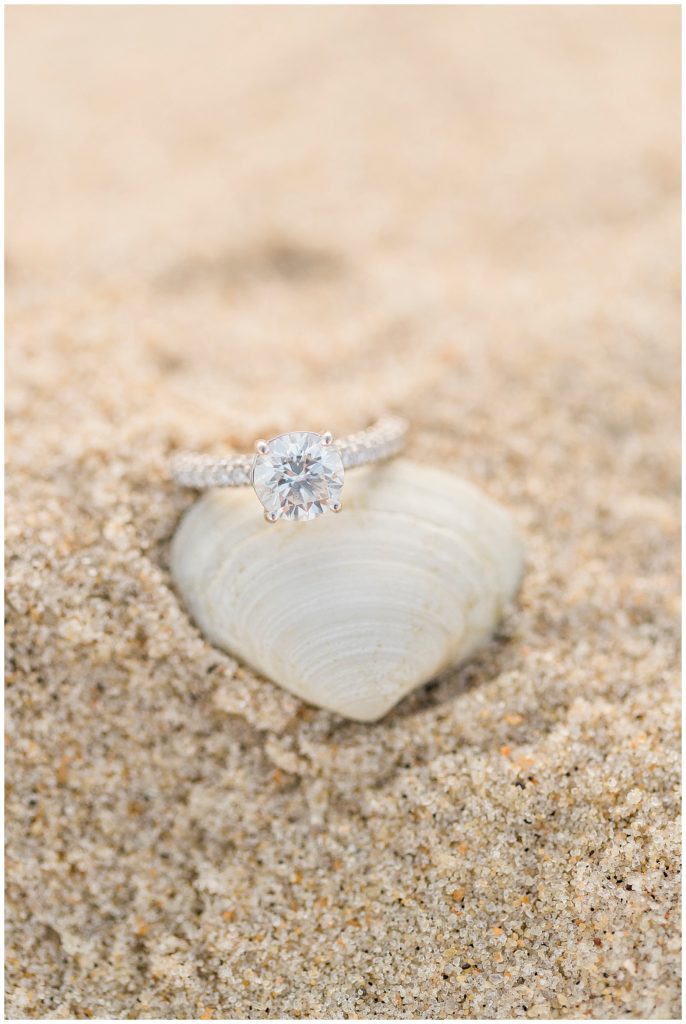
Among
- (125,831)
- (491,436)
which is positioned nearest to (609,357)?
(491,436)

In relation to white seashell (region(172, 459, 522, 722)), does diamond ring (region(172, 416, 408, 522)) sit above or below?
above

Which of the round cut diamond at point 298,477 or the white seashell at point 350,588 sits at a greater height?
the round cut diamond at point 298,477

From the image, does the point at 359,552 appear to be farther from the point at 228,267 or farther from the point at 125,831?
the point at 228,267

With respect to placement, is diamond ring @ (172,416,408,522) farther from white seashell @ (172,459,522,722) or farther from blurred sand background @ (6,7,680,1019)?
blurred sand background @ (6,7,680,1019)

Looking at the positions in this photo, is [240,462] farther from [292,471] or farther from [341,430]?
[341,430]

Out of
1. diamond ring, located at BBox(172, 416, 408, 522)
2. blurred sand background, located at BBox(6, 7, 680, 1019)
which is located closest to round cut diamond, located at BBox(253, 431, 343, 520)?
diamond ring, located at BBox(172, 416, 408, 522)

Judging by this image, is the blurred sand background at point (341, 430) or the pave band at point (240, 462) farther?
the pave band at point (240, 462)

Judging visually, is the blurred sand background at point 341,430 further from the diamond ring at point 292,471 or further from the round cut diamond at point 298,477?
the round cut diamond at point 298,477

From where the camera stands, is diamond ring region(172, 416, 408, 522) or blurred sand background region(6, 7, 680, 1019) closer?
blurred sand background region(6, 7, 680, 1019)

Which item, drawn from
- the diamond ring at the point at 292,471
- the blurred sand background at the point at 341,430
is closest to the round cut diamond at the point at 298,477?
the diamond ring at the point at 292,471
